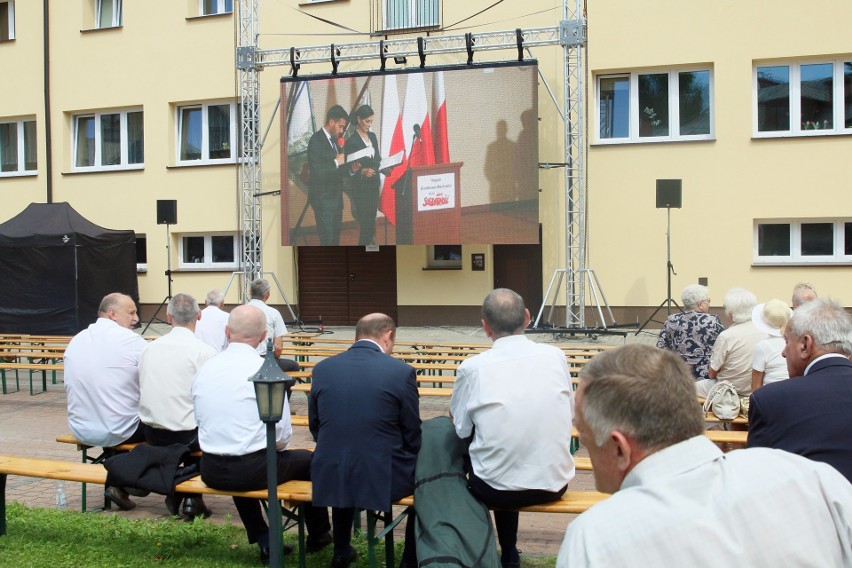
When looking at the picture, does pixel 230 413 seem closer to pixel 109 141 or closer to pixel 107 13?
pixel 109 141

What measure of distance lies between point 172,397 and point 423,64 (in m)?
12.0

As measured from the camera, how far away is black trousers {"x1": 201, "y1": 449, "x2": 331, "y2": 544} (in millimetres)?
4742

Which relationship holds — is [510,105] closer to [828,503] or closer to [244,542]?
[244,542]

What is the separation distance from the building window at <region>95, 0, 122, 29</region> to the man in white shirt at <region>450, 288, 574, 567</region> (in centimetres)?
1886

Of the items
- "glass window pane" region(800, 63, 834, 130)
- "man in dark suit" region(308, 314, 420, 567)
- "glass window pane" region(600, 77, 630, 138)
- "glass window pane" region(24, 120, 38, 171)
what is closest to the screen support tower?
"glass window pane" region(600, 77, 630, 138)

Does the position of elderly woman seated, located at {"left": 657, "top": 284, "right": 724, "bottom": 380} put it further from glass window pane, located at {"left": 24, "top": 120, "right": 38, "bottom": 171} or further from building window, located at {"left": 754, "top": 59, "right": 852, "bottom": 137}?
glass window pane, located at {"left": 24, "top": 120, "right": 38, "bottom": 171}

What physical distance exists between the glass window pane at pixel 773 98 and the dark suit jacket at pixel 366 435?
13672mm

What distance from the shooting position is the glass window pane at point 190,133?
19891 millimetres

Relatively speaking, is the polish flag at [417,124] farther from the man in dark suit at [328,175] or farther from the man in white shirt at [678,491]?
the man in white shirt at [678,491]

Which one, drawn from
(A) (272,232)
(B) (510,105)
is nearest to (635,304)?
(B) (510,105)

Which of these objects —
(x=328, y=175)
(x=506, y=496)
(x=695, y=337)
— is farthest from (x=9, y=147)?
(x=506, y=496)

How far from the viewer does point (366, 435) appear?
440cm

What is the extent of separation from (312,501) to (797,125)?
46.6 ft

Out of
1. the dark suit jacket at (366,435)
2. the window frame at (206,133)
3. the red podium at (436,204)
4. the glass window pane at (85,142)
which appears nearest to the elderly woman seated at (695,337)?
the dark suit jacket at (366,435)
